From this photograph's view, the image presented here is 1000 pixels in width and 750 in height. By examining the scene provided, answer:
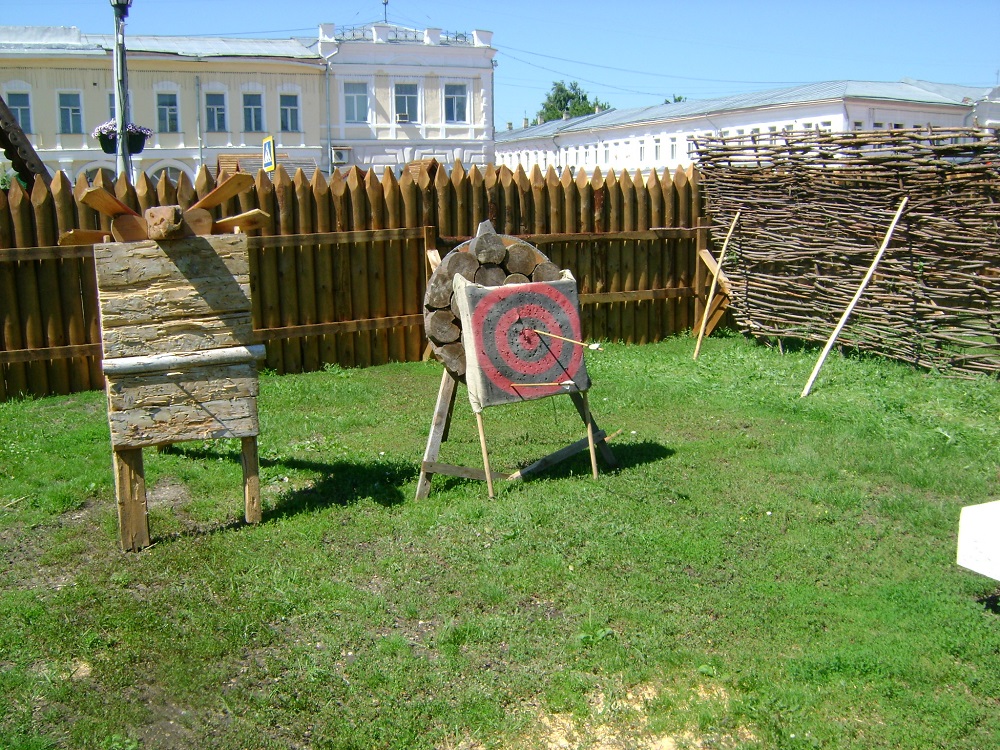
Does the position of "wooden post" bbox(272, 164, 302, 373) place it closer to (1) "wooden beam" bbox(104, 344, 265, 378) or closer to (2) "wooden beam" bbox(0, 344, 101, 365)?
(2) "wooden beam" bbox(0, 344, 101, 365)

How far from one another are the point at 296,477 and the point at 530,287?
2054 mm

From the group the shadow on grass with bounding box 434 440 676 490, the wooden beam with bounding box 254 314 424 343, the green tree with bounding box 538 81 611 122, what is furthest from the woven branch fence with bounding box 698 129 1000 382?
the green tree with bounding box 538 81 611 122

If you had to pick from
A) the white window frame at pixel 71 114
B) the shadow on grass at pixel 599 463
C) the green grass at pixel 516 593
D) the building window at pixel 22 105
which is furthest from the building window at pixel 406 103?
the shadow on grass at pixel 599 463

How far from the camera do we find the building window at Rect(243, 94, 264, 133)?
42406 mm

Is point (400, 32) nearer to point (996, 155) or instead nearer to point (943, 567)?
point (996, 155)

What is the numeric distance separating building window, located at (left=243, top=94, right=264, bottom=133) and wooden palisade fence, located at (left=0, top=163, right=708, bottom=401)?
3440cm

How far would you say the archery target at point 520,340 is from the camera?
5.97 metres

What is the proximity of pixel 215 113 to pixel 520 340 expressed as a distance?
3956 cm

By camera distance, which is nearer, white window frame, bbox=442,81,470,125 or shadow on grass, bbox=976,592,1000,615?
shadow on grass, bbox=976,592,1000,615

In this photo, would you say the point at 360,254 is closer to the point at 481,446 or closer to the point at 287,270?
the point at 287,270

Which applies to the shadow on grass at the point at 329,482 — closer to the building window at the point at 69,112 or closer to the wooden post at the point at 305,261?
the wooden post at the point at 305,261

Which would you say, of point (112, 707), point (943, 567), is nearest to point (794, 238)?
point (943, 567)

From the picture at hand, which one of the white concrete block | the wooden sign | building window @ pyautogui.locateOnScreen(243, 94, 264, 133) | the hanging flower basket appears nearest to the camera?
the white concrete block

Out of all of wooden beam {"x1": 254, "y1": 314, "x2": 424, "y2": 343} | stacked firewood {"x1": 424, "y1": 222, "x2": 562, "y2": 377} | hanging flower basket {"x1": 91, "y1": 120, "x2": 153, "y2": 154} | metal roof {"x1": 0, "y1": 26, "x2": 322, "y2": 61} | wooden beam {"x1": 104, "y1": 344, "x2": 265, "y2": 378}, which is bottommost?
wooden beam {"x1": 254, "y1": 314, "x2": 424, "y2": 343}
